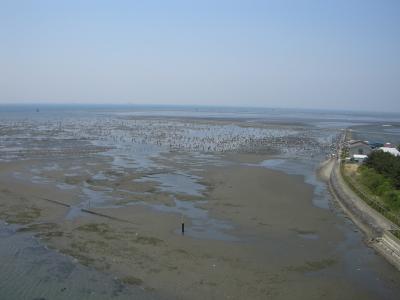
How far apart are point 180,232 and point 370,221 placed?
10608 mm

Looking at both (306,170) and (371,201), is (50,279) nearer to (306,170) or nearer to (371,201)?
(371,201)

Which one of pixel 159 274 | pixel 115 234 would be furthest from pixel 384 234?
pixel 115 234

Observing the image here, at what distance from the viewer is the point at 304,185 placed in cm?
3506

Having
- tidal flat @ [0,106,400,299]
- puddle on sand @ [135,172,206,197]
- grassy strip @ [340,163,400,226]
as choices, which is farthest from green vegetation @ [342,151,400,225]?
puddle on sand @ [135,172,206,197]

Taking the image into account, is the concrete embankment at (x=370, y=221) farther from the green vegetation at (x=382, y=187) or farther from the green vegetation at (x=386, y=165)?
the green vegetation at (x=386, y=165)

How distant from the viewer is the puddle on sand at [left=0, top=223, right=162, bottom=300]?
1462cm

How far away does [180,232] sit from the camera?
21922 millimetres

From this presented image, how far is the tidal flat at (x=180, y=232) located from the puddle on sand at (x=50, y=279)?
2.7 inches

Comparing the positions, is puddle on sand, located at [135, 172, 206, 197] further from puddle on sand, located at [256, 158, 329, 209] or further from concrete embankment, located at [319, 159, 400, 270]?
concrete embankment, located at [319, 159, 400, 270]

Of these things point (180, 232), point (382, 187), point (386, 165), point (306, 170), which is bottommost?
point (180, 232)

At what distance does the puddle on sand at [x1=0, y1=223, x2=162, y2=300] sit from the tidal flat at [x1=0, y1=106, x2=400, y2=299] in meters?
0.07

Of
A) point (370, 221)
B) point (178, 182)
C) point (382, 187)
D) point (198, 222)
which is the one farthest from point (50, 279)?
point (382, 187)

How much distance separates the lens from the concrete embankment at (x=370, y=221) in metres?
19.1

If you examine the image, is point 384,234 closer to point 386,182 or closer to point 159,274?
point 386,182
